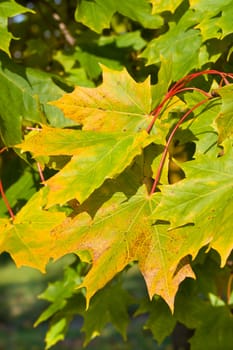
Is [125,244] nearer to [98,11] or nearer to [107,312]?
[98,11]

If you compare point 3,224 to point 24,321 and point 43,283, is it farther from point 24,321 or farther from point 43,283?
point 43,283

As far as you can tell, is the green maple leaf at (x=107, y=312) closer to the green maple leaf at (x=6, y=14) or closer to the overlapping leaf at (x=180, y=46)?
the overlapping leaf at (x=180, y=46)

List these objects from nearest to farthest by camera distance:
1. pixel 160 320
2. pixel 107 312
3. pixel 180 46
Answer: pixel 180 46, pixel 160 320, pixel 107 312

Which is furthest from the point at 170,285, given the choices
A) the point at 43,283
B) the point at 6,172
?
the point at 43,283

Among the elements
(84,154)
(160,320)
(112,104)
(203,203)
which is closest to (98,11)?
(112,104)

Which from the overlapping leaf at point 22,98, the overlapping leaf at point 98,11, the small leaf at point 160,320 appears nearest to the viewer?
the overlapping leaf at point 22,98

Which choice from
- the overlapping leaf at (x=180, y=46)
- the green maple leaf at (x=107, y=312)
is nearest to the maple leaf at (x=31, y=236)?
the overlapping leaf at (x=180, y=46)
